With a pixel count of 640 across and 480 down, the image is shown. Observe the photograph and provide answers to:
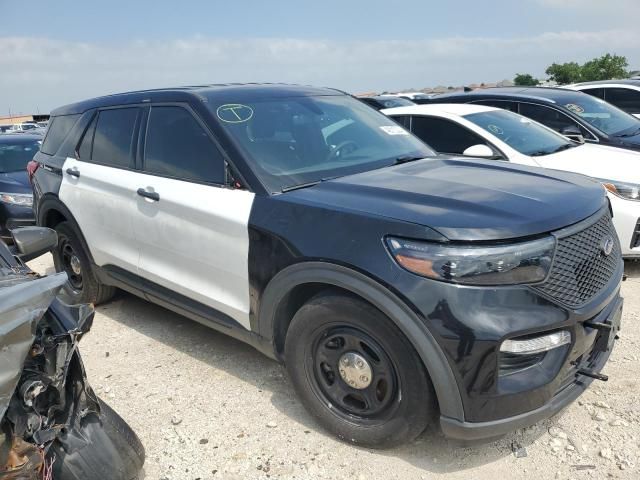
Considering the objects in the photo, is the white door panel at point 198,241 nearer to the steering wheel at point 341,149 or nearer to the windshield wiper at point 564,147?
the steering wheel at point 341,149

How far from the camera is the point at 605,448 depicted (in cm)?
270

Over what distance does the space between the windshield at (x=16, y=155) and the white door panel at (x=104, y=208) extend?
14.8ft

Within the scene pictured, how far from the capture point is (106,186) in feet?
13.0

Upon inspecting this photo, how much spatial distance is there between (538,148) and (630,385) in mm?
3033

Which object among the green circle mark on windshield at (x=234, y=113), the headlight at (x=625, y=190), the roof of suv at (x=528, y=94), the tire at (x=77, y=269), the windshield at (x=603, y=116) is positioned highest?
the green circle mark on windshield at (x=234, y=113)

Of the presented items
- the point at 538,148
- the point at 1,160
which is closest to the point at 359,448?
the point at 538,148

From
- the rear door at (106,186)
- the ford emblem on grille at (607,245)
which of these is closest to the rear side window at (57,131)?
the rear door at (106,186)

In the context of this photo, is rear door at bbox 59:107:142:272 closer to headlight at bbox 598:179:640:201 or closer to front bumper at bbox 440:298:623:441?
front bumper at bbox 440:298:623:441

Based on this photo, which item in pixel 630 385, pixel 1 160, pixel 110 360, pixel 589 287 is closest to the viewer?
pixel 589 287

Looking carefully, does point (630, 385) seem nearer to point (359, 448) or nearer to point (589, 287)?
point (589, 287)

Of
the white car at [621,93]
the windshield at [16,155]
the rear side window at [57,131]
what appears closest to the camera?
the rear side window at [57,131]

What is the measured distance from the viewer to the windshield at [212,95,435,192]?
313cm

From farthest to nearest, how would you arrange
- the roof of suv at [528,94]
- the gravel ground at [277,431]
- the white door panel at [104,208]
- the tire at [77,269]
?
the roof of suv at [528,94]
the tire at [77,269]
the white door panel at [104,208]
the gravel ground at [277,431]

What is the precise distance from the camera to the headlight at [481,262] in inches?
89.3
